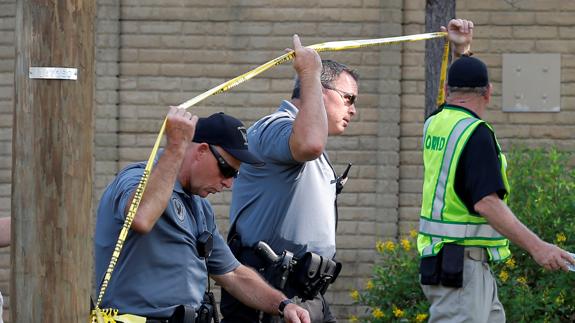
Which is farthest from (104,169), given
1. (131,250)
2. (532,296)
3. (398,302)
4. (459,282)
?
(131,250)

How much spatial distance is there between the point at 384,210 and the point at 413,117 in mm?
773

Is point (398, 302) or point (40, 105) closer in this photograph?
point (40, 105)

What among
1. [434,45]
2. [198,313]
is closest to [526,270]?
[434,45]

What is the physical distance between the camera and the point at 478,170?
19.8 ft

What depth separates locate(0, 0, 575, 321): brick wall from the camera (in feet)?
34.0

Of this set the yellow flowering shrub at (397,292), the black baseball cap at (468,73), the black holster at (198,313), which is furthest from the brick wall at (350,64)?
the black holster at (198,313)

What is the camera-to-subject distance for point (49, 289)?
4.23 meters

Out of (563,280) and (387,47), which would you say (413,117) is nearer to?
(387,47)

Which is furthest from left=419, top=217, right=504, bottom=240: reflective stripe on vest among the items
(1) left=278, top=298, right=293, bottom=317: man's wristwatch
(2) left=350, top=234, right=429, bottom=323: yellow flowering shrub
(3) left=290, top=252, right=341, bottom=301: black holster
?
(2) left=350, top=234, right=429, bottom=323: yellow flowering shrub

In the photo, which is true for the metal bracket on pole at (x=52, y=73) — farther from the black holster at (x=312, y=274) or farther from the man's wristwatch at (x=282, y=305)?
the black holster at (x=312, y=274)

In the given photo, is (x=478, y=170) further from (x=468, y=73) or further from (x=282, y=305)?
(x=282, y=305)

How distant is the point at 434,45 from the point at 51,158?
4606 millimetres

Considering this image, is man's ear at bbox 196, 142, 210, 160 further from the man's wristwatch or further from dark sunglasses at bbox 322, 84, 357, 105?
dark sunglasses at bbox 322, 84, 357, 105

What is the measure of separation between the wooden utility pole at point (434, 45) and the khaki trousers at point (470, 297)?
2.31 metres
